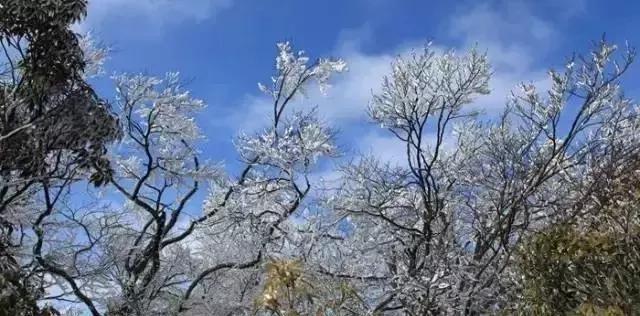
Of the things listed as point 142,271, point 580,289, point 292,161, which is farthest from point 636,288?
point 142,271

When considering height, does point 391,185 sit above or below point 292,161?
below

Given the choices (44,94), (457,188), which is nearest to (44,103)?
(44,94)

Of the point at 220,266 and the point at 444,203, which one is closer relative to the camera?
the point at 444,203

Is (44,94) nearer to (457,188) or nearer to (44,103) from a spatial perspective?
(44,103)

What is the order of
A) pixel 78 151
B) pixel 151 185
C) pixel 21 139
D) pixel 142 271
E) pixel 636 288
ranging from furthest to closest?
pixel 151 185 → pixel 142 271 → pixel 78 151 → pixel 21 139 → pixel 636 288

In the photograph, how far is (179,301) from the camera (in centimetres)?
1431

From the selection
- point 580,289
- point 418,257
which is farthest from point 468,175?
point 580,289

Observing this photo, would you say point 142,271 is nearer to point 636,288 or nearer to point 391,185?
point 391,185

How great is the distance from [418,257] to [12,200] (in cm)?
633

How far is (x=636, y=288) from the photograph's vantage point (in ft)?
15.2

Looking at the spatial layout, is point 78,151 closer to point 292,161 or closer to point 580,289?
point 292,161

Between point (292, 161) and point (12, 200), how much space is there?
525 cm

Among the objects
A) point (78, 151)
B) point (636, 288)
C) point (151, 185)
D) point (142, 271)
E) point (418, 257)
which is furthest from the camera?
point (151, 185)

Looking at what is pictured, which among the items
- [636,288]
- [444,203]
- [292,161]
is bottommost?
[636,288]
